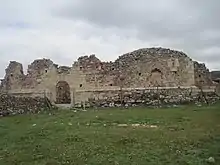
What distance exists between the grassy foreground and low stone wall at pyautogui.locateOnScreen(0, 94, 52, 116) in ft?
17.8

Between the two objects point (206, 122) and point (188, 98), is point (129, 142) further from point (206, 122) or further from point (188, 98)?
point (188, 98)

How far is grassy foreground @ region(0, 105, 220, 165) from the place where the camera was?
909 centimetres

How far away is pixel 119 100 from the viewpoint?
87.8 feet

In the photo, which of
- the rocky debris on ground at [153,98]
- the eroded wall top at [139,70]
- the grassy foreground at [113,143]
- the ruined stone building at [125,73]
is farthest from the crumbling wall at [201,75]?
the grassy foreground at [113,143]

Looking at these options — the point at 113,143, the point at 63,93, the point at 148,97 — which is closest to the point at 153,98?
the point at 148,97

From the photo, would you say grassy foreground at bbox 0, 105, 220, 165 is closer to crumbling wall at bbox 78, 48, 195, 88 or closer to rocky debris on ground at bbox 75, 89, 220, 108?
rocky debris on ground at bbox 75, 89, 220, 108

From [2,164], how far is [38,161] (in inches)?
33.6

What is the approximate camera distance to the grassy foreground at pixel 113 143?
9.09 metres

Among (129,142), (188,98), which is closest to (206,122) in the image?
(129,142)

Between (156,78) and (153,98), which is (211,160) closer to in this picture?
(153,98)

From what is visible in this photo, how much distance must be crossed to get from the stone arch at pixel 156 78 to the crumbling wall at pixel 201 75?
313 centimetres

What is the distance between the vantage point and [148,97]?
26.2m

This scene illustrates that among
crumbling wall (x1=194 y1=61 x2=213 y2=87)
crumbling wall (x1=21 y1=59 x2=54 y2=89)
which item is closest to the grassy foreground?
crumbling wall (x1=21 y1=59 x2=54 y2=89)

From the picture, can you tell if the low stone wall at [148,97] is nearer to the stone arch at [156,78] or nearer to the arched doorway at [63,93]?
the stone arch at [156,78]
